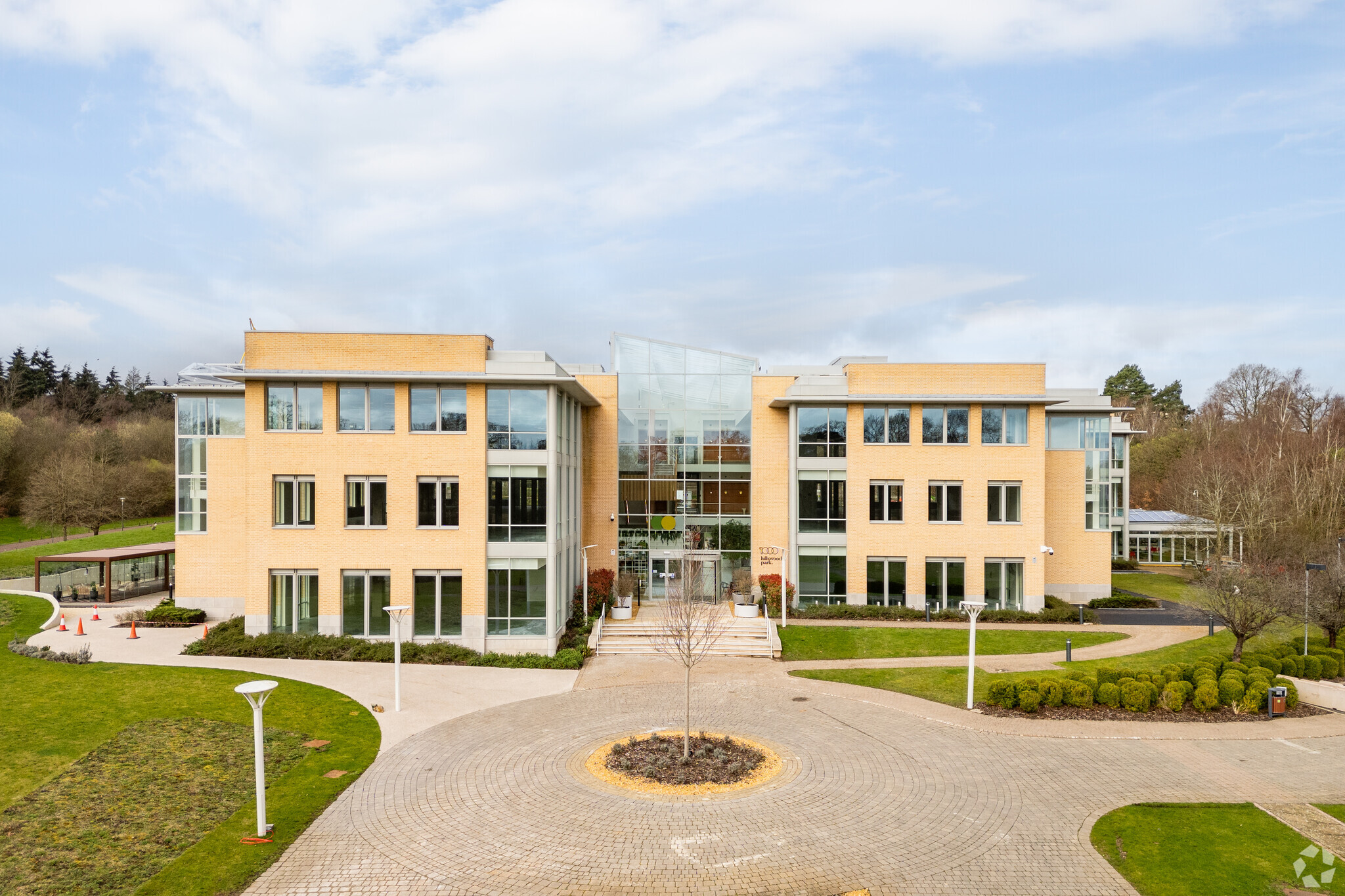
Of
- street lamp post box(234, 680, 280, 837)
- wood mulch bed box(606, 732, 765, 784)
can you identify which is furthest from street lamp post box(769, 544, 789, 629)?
street lamp post box(234, 680, 280, 837)

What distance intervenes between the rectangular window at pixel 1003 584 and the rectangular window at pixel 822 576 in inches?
222

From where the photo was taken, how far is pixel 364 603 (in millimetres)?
24766

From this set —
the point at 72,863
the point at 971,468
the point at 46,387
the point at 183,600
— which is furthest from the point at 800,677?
the point at 46,387

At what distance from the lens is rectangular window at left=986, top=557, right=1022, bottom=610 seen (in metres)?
29.9

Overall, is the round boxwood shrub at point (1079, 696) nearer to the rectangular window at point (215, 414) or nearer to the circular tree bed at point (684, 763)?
the circular tree bed at point (684, 763)

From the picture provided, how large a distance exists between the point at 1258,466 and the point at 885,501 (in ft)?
96.5

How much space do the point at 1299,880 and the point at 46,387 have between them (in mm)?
101672

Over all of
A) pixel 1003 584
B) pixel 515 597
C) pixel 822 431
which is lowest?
pixel 1003 584

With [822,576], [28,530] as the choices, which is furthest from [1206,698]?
[28,530]

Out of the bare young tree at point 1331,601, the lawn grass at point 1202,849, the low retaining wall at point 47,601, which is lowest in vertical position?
the lawn grass at point 1202,849

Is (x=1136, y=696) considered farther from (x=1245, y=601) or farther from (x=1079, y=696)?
(x=1245, y=601)

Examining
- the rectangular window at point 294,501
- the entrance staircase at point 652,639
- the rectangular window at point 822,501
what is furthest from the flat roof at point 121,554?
the rectangular window at point 822,501

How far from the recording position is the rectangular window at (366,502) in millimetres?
24766

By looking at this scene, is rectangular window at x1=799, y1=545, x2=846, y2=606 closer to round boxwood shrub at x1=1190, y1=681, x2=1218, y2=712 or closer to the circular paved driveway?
the circular paved driveway
